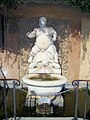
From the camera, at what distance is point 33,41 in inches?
369

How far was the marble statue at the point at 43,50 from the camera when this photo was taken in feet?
28.8

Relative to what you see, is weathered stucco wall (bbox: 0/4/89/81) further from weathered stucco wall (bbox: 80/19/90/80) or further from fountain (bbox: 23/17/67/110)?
fountain (bbox: 23/17/67/110)

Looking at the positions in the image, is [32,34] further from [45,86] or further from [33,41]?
[45,86]

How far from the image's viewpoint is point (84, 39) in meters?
9.27

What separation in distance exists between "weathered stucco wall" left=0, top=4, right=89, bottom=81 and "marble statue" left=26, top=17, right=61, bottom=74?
0.45 metres

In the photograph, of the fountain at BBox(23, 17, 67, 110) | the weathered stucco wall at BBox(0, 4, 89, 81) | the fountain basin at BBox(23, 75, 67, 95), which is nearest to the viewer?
the fountain basin at BBox(23, 75, 67, 95)

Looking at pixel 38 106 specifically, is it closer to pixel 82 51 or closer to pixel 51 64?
pixel 51 64

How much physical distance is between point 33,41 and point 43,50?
67 centimetres

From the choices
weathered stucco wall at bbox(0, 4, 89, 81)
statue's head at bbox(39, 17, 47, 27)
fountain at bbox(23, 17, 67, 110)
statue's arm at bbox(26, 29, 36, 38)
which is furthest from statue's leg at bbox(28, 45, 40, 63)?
statue's head at bbox(39, 17, 47, 27)

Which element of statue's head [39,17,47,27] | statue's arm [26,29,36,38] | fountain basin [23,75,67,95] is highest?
statue's head [39,17,47,27]

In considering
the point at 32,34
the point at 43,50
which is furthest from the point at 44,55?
the point at 32,34

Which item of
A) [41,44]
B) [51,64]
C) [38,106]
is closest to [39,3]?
[41,44]

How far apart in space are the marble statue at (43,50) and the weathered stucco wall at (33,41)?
1.49 feet

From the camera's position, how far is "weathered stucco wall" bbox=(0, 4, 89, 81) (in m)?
9.11
